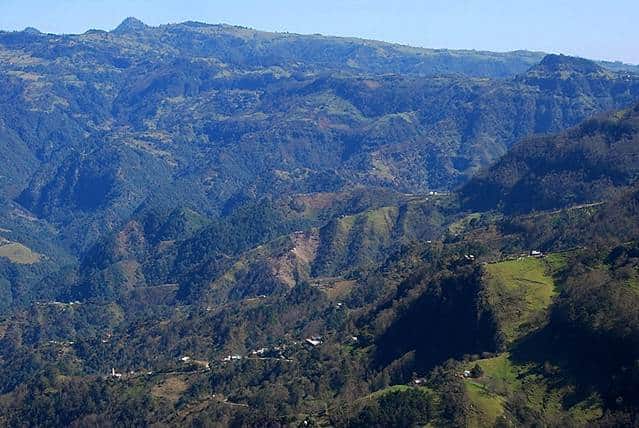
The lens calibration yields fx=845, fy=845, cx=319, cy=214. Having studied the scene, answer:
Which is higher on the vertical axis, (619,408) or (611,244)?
(611,244)

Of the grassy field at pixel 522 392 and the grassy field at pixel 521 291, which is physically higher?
the grassy field at pixel 521 291

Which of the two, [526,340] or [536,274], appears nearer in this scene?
[526,340]

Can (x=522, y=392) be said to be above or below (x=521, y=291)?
below

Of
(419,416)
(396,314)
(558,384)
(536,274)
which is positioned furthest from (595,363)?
(396,314)

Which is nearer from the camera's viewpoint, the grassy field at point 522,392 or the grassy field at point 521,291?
the grassy field at point 522,392

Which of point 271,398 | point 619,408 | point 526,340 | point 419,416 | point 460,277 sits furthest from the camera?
point 460,277

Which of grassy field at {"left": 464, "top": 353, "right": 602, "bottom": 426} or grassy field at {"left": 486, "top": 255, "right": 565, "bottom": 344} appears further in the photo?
grassy field at {"left": 486, "top": 255, "right": 565, "bottom": 344}

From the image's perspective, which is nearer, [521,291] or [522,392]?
[522,392]

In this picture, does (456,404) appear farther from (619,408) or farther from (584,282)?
(584,282)
